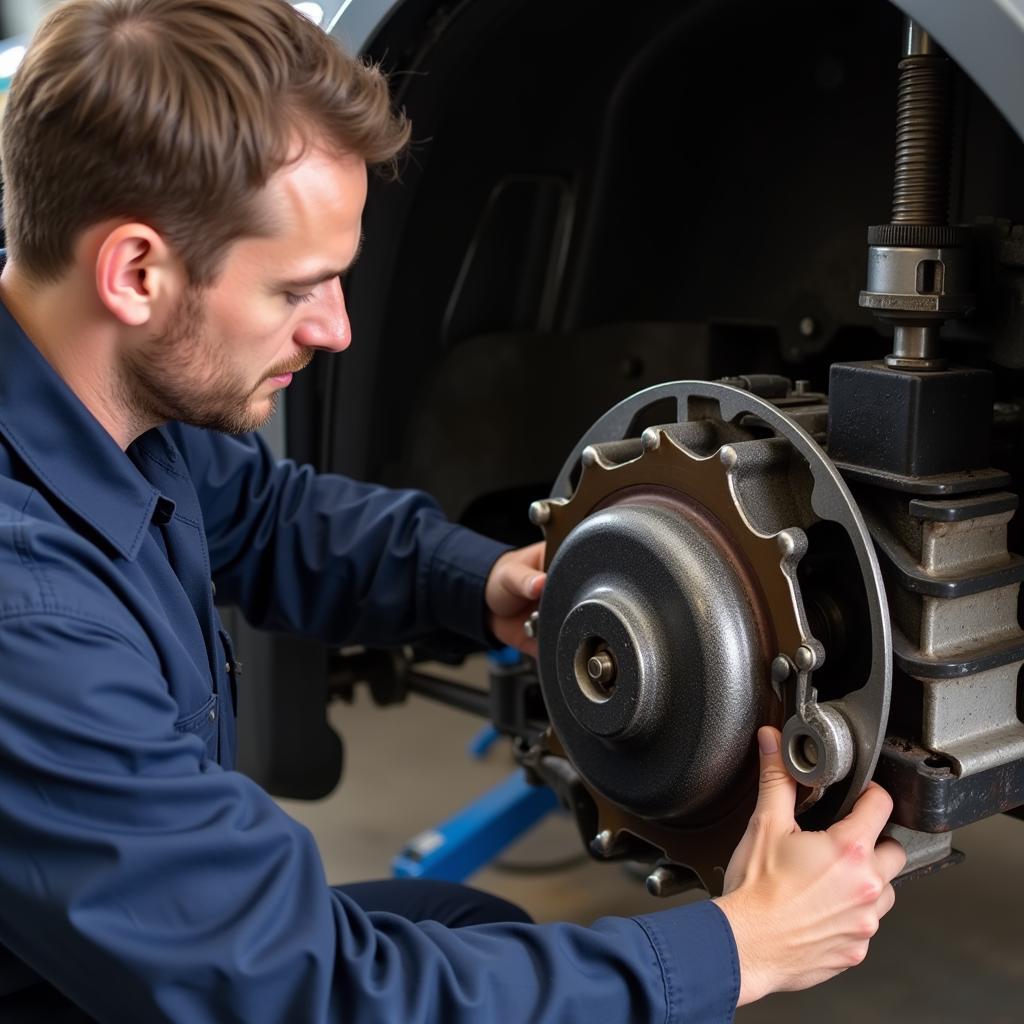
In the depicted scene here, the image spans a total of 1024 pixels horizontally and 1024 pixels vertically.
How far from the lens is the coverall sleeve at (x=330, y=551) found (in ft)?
4.20

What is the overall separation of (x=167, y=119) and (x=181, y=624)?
0.36 metres

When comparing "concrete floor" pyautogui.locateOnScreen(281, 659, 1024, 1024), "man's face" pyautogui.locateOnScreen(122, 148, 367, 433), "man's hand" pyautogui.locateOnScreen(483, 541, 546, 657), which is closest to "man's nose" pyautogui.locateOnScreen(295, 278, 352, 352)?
"man's face" pyautogui.locateOnScreen(122, 148, 367, 433)

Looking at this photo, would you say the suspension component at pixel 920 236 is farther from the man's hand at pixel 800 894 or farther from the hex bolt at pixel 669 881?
the hex bolt at pixel 669 881

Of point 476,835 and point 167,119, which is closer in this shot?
point 167,119

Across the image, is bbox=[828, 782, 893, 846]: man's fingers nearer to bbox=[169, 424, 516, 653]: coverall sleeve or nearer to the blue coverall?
the blue coverall

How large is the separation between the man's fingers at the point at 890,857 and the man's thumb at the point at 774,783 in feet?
0.22

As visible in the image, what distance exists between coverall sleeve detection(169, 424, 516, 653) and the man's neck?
33 centimetres

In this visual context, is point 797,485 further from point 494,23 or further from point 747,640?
point 494,23

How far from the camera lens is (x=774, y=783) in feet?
2.94

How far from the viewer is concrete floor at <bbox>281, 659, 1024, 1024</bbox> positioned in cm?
153

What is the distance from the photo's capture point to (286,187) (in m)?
0.88

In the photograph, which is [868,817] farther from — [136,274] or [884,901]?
[136,274]

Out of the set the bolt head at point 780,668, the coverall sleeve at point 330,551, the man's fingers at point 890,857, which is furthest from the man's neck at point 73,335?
the man's fingers at point 890,857

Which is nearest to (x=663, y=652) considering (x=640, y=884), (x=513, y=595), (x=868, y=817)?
(x=868, y=817)
